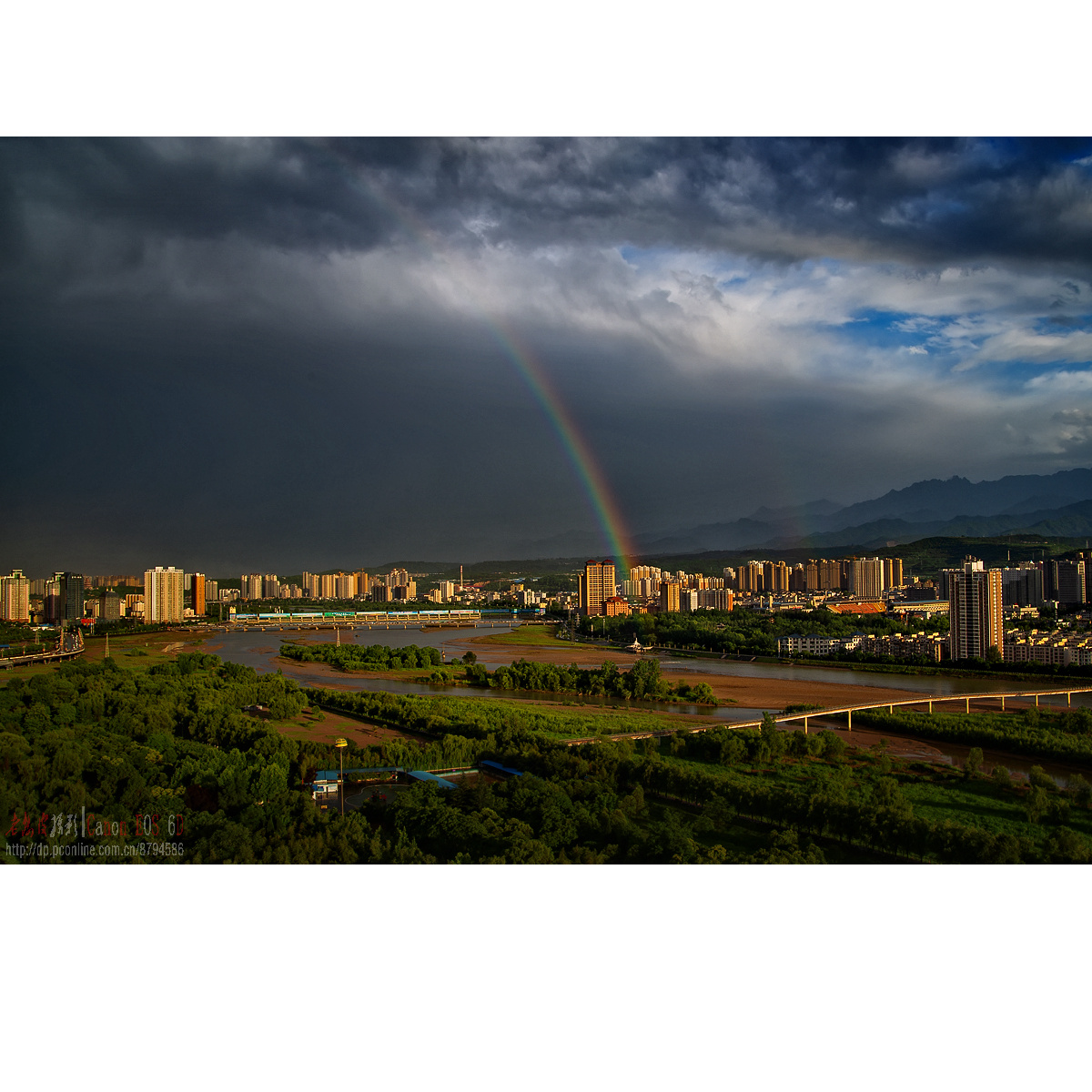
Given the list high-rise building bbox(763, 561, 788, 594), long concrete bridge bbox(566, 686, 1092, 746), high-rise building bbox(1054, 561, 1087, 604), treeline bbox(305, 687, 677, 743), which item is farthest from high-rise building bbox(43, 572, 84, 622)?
high-rise building bbox(763, 561, 788, 594)

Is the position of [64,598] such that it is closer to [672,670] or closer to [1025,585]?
[672,670]

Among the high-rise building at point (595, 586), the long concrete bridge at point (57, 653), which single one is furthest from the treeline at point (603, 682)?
the high-rise building at point (595, 586)

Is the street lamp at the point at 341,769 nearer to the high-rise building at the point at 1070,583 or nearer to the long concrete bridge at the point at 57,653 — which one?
the long concrete bridge at the point at 57,653

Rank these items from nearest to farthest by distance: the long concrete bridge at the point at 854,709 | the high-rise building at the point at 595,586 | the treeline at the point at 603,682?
the long concrete bridge at the point at 854,709 → the treeline at the point at 603,682 → the high-rise building at the point at 595,586

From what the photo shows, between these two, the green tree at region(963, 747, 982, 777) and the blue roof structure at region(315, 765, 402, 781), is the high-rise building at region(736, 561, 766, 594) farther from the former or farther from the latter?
the blue roof structure at region(315, 765, 402, 781)

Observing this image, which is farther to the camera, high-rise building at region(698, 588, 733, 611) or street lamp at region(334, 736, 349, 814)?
high-rise building at region(698, 588, 733, 611)

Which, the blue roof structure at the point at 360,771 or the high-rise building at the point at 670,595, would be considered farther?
the high-rise building at the point at 670,595

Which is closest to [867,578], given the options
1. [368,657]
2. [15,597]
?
[368,657]
